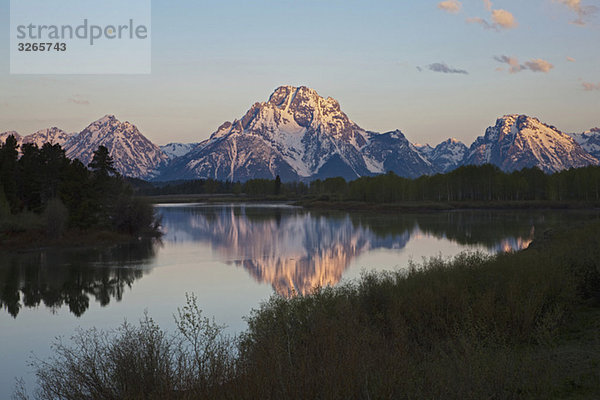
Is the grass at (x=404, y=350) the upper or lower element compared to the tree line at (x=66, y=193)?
lower

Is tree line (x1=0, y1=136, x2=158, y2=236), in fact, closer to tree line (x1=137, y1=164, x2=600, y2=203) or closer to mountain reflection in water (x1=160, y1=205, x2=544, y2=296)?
mountain reflection in water (x1=160, y1=205, x2=544, y2=296)

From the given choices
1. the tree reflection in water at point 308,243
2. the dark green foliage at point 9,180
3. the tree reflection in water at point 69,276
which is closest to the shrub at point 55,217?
the tree reflection in water at point 69,276

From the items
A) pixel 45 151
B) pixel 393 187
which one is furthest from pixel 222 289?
pixel 393 187

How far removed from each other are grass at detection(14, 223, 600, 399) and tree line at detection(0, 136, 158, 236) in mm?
47680

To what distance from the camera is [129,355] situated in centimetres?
1248

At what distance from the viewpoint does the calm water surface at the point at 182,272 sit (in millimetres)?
28516

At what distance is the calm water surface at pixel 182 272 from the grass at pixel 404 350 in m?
5.35

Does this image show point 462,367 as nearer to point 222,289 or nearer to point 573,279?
point 573,279

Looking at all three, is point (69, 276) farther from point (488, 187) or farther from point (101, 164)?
point (488, 187)

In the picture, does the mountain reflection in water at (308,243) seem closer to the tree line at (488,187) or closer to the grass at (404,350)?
the grass at (404,350)

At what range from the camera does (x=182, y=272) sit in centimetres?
4544

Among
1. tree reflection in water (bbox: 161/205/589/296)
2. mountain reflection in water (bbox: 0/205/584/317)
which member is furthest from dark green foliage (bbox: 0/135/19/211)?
tree reflection in water (bbox: 161/205/589/296)

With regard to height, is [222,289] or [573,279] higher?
[573,279]

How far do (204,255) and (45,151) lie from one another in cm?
3226
